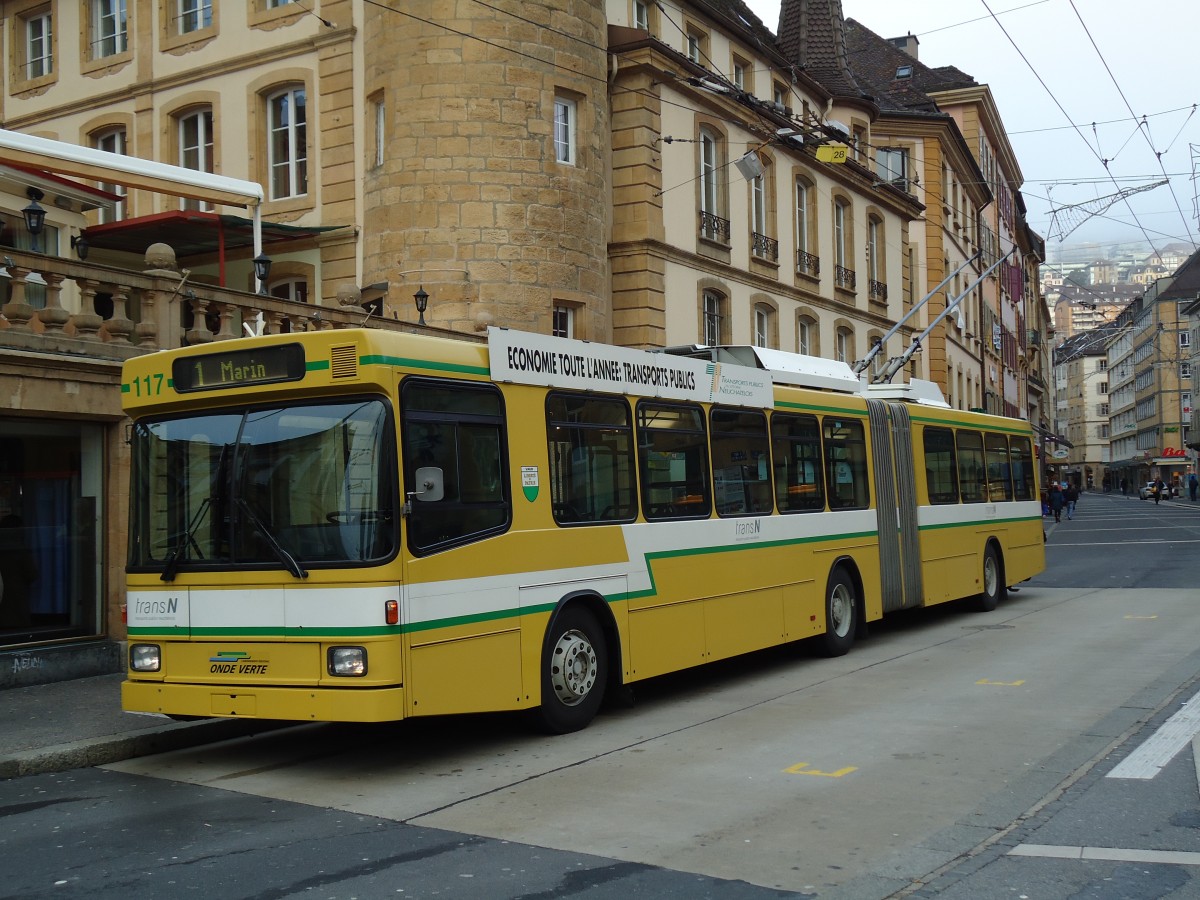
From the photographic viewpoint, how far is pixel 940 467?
17.1 m

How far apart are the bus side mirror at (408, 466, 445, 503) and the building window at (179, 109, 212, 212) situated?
19148 mm

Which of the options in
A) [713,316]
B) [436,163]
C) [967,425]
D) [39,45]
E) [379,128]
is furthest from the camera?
[39,45]

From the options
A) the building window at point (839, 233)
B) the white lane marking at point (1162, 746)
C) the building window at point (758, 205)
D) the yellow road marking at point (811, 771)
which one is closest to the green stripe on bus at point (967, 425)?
the white lane marking at point (1162, 746)

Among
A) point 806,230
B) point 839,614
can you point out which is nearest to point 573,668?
point 839,614

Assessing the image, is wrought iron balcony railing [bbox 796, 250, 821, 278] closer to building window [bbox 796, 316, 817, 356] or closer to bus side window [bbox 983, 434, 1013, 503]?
building window [bbox 796, 316, 817, 356]

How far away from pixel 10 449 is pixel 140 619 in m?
4.17

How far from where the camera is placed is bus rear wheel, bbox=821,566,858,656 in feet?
45.3

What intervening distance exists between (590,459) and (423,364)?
206 cm

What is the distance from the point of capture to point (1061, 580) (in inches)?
920

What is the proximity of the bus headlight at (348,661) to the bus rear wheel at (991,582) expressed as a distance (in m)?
12.3

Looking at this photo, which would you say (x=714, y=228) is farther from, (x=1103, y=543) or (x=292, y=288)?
(x=1103, y=543)

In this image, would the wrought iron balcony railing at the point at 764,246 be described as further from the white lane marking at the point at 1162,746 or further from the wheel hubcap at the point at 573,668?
the wheel hubcap at the point at 573,668

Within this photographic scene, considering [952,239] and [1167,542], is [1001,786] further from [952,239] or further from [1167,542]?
[952,239]

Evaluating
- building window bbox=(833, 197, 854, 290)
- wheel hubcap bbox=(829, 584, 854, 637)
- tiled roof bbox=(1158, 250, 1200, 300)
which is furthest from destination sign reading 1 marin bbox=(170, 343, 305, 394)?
tiled roof bbox=(1158, 250, 1200, 300)
